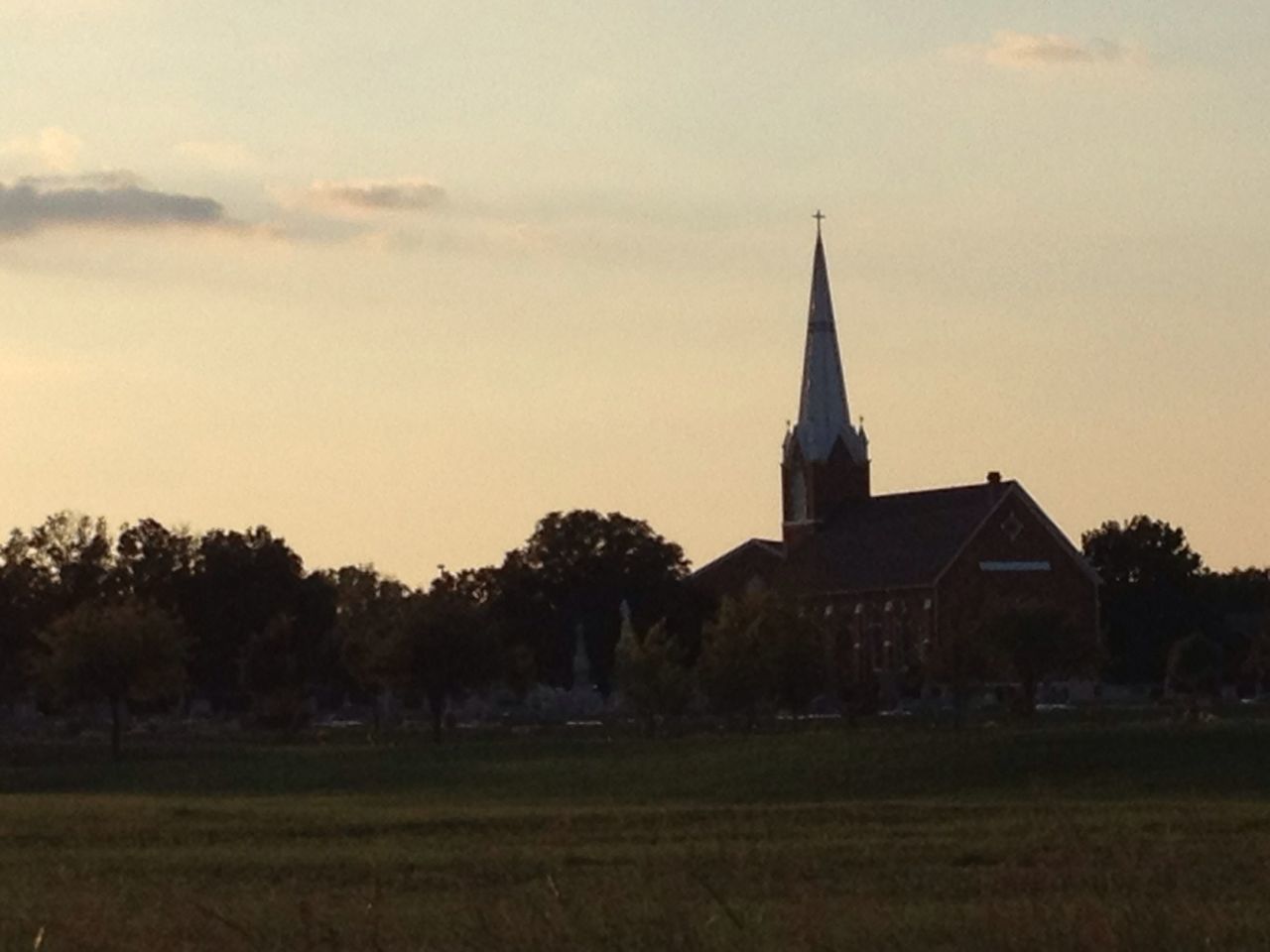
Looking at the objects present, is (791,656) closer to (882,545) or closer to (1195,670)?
(1195,670)

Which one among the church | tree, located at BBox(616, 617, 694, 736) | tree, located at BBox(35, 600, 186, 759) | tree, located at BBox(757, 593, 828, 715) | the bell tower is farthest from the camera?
the bell tower

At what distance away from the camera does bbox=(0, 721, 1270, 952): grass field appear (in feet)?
66.5

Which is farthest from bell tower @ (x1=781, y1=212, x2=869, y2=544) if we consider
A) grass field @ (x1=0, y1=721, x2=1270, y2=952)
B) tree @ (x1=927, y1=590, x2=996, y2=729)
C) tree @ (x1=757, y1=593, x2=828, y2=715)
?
grass field @ (x1=0, y1=721, x2=1270, y2=952)

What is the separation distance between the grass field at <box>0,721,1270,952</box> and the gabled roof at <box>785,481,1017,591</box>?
71116 mm

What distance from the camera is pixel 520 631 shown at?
152 metres

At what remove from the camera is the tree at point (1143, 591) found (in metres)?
159

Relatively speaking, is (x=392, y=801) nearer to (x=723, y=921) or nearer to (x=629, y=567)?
(x=723, y=921)

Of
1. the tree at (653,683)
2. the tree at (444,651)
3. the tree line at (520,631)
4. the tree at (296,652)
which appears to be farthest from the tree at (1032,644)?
the tree at (296,652)

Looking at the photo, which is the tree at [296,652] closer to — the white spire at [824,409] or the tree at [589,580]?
the tree at [589,580]

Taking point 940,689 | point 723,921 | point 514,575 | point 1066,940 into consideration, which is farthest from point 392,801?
point 514,575

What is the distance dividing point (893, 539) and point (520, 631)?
21.0m

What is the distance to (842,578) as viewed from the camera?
158500 mm

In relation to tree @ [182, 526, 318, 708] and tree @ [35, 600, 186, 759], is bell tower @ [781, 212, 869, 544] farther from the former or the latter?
tree @ [35, 600, 186, 759]

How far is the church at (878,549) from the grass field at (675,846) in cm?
6962
